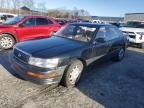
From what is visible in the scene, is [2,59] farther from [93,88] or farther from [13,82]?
[93,88]

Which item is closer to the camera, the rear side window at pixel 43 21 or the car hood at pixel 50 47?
the car hood at pixel 50 47

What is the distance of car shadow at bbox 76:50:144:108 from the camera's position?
3865 mm

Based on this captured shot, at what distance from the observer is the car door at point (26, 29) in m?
8.02

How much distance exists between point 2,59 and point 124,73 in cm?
409

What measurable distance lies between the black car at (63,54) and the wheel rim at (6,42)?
3215mm

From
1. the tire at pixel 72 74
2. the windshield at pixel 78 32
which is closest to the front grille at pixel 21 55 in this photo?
the tire at pixel 72 74

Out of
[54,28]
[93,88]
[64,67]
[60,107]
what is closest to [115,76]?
[93,88]

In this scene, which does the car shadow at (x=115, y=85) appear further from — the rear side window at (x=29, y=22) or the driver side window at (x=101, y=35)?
the rear side window at (x=29, y=22)

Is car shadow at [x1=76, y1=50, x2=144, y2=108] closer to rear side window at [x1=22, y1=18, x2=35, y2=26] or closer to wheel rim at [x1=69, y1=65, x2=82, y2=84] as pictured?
wheel rim at [x1=69, y1=65, x2=82, y2=84]

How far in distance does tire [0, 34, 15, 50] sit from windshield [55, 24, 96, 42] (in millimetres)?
3199

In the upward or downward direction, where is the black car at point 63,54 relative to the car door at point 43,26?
downward

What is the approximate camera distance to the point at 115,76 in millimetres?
5363

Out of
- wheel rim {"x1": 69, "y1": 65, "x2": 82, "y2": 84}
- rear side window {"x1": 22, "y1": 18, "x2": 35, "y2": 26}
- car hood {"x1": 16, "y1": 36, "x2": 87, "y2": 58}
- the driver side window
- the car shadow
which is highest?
rear side window {"x1": 22, "y1": 18, "x2": 35, "y2": 26}

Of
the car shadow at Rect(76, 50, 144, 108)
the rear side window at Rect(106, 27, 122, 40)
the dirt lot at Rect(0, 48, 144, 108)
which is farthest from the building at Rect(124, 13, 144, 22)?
the dirt lot at Rect(0, 48, 144, 108)
